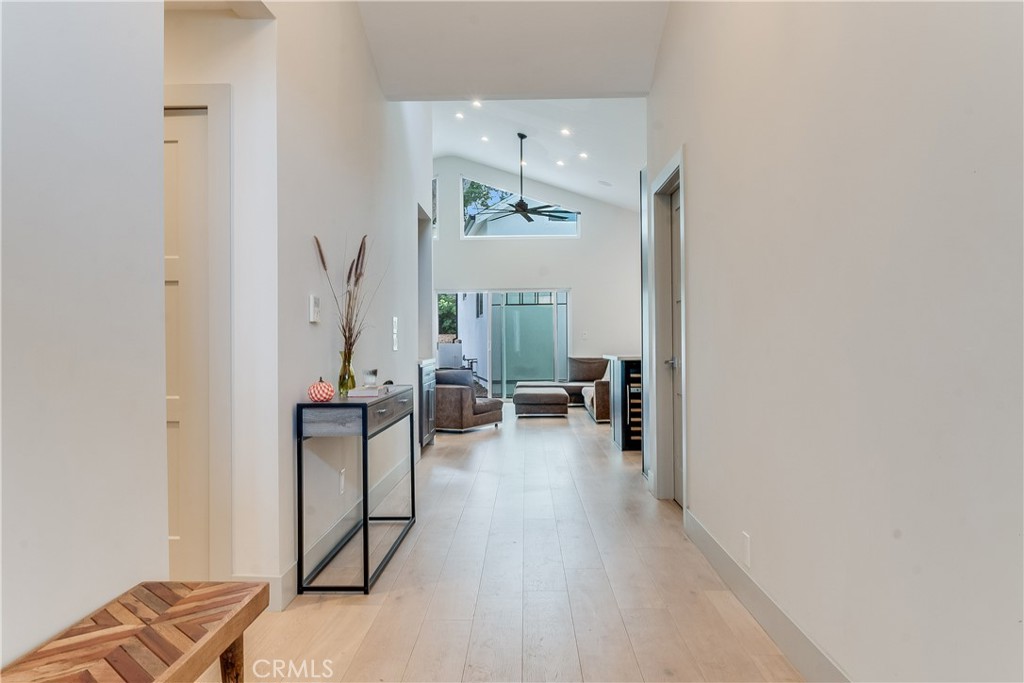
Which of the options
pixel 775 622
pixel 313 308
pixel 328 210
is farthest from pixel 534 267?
pixel 775 622

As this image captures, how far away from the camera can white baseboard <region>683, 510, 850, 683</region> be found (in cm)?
167

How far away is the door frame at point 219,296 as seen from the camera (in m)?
2.30

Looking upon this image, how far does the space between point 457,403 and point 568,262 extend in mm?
4750

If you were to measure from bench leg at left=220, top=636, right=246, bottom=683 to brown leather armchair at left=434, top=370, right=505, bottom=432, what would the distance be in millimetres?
5593

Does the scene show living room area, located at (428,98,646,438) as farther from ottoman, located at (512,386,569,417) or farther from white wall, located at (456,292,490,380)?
ottoman, located at (512,386,569,417)

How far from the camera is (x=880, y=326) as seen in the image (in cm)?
139

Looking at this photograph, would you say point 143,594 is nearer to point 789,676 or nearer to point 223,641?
point 223,641

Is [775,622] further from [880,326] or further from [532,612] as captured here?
[880,326]

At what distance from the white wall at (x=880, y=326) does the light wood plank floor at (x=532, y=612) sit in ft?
1.02

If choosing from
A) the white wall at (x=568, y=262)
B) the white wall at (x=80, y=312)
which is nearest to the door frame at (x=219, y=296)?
the white wall at (x=80, y=312)

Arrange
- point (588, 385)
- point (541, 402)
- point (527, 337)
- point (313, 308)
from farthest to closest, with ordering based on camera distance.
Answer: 1. point (527, 337)
2. point (588, 385)
3. point (541, 402)
4. point (313, 308)

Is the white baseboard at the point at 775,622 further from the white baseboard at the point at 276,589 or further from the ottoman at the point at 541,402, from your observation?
the ottoman at the point at 541,402

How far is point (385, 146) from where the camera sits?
13.7 ft

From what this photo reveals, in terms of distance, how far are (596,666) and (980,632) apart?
111 cm
